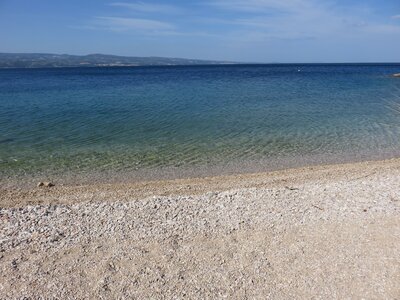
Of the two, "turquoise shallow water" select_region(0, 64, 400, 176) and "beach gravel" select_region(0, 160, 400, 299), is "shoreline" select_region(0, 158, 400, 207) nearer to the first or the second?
"beach gravel" select_region(0, 160, 400, 299)

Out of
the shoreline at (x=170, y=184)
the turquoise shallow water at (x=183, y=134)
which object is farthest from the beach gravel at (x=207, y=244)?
the turquoise shallow water at (x=183, y=134)

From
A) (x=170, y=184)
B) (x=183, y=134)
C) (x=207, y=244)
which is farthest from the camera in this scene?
(x=183, y=134)

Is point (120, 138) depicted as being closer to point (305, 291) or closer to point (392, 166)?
point (392, 166)

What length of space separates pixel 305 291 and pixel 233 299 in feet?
3.65

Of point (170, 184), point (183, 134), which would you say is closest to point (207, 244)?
point (170, 184)

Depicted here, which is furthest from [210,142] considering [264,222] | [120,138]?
[264,222]

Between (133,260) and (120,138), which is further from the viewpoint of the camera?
(120,138)

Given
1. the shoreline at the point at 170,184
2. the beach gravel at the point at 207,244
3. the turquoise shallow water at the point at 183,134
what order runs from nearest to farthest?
1. the beach gravel at the point at 207,244
2. the shoreline at the point at 170,184
3. the turquoise shallow water at the point at 183,134

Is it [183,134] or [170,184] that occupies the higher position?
[183,134]

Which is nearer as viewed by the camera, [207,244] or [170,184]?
[207,244]

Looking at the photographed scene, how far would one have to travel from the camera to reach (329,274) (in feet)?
20.6

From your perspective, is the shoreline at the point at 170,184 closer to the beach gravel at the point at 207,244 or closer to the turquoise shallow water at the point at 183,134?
the beach gravel at the point at 207,244

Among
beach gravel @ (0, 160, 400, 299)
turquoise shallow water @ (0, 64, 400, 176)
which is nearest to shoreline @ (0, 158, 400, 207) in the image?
beach gravel @ (0, 160, 400, 299)

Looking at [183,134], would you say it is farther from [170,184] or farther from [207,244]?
[207,244]
